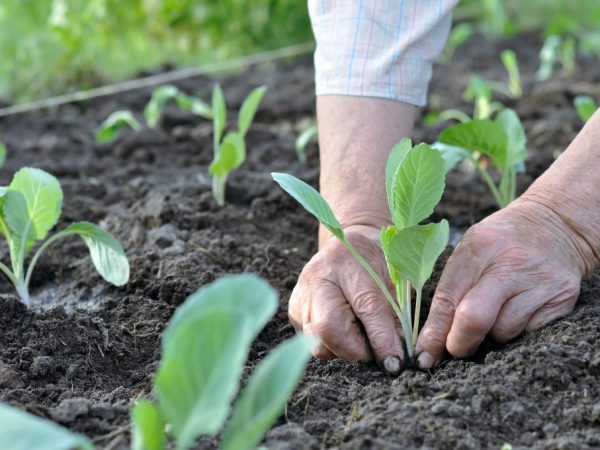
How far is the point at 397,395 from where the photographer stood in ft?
4.93

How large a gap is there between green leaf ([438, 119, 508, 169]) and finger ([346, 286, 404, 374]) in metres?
0.75

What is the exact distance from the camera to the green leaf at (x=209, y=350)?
970 mm

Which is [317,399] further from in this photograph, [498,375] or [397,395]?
[498,375]

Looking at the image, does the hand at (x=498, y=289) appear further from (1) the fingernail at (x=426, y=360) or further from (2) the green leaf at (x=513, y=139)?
(2) the green leaf at (x=513, y=139)

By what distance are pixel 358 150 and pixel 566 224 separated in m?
0.47

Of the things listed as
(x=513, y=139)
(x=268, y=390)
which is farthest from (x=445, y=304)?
(x=513, y=139)

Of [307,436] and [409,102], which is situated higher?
[409,102]

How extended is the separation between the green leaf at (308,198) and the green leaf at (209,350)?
0.50m

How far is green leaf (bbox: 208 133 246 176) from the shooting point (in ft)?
8.45

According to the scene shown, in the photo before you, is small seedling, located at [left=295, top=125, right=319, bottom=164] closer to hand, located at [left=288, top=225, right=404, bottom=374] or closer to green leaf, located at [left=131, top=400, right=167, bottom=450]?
hand, located at [left=288, top=225, right=404, bottom=374]

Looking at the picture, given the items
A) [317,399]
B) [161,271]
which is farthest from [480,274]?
[161,271]

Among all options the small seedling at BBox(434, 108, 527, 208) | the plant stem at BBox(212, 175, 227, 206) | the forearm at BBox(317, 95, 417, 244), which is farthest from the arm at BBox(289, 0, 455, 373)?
the plant stem at BBox(212, 175, 227, 206)

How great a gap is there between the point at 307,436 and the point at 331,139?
0.88 metres

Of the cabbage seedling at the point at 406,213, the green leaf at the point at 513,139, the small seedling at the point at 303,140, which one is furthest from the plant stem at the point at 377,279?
the small seedling at the point at 303,140
